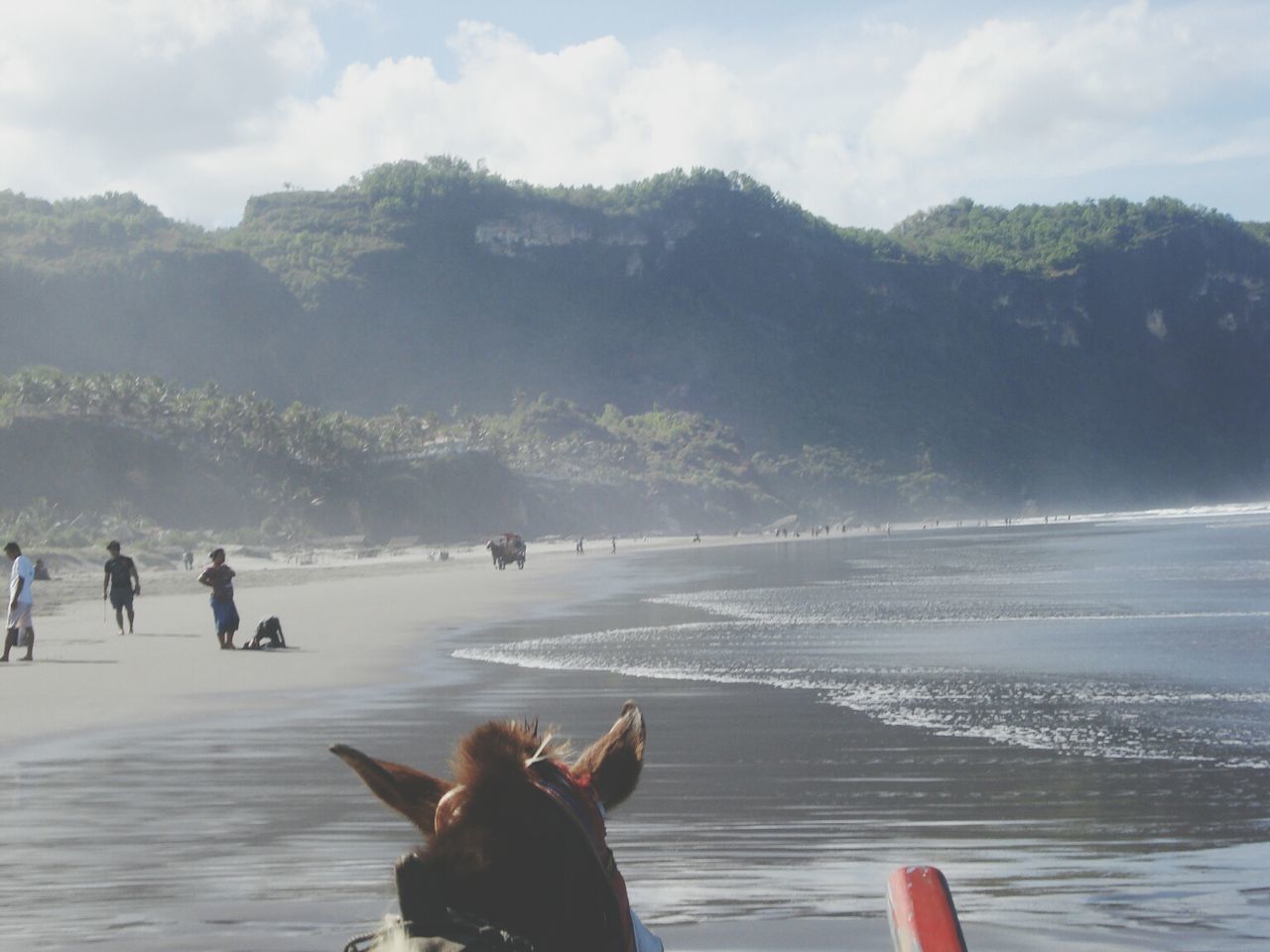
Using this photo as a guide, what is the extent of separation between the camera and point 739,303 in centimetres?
15462

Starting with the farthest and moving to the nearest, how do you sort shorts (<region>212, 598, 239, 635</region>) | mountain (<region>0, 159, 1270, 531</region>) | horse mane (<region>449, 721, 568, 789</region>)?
mountain (<region>0, 159, 1270, 531</region>)
shorts (<region>212, 598, 239, 635</region>)
horse mane (<region>449, 721, 568, 789</region>)

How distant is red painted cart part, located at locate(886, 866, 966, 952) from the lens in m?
1.77

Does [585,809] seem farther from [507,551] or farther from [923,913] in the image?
[507,551]

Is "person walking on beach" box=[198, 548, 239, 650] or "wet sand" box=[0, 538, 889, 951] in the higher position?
"person walking on beach" box=[198, 548, 239, 650]

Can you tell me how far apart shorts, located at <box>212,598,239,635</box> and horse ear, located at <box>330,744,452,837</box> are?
16.5m

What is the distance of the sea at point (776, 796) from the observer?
6055 mm

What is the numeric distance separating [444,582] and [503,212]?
386ft

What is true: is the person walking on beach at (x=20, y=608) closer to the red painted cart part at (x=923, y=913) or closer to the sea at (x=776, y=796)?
the sea at (x=776, y=796)

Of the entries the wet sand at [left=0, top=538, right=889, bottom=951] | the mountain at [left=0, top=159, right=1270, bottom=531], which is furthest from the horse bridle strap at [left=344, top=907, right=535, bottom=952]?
the mountain at [left=0, top=159, right=1270, bottom=531]

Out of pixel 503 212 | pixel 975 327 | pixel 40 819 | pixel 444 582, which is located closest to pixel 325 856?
pixel 40 819

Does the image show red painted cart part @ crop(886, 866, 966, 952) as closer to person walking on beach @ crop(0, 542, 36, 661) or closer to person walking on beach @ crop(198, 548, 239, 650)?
person walking on beach @ crop(0, 542, 36, 661)

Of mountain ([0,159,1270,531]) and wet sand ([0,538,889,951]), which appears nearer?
wet sand ([0,538,889,951])

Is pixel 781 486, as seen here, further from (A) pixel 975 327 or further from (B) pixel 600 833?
(B) pixel 600 833

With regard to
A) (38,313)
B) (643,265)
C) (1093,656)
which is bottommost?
(1093,656)
